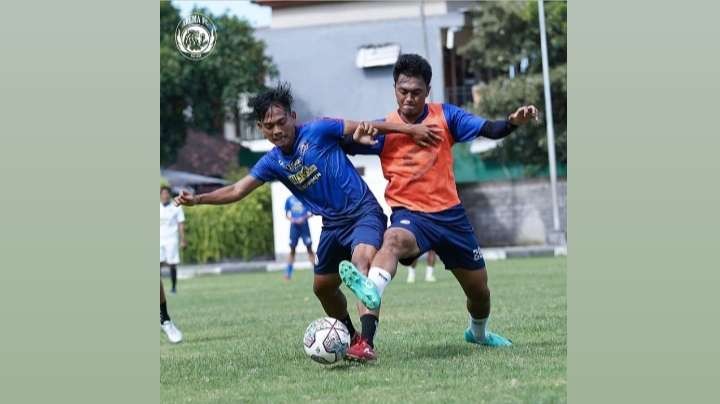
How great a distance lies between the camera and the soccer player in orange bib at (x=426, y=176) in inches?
338

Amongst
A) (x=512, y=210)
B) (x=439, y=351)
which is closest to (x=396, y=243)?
(x=439, y=351)

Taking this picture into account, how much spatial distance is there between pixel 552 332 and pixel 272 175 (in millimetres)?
2879

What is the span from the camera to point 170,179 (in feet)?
130

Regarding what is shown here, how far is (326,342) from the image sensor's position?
8109 millimetres

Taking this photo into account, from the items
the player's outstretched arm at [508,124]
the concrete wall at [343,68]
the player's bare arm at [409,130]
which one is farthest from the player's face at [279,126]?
the concrete wall at [343,68]

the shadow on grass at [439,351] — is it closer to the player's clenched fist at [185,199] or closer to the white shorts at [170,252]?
the player's clenched fist at [185,199]

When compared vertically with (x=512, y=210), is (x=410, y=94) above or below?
below

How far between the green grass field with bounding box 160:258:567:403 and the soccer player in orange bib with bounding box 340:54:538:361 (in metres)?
0.67

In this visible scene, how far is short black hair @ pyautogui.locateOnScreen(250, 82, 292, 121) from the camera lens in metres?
8.59

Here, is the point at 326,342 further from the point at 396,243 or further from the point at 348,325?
the point at 348,325

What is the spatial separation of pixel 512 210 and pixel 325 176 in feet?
90.9

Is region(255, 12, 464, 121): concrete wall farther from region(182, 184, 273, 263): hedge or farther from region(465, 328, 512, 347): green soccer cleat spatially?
region(465, 328, 512, 347): green soccer cleat

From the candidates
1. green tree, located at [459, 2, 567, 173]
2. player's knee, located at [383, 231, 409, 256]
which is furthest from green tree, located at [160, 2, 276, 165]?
player's knee, located at [383, 231, 409, 256]
